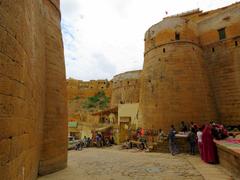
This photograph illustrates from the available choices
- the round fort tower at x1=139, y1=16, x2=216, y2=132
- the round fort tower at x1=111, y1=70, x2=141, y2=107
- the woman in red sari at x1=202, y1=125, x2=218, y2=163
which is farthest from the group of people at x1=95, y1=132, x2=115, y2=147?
the round fort tower at x1=111, y1=70, x2=141, y2=107

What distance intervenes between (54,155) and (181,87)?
1041 cm

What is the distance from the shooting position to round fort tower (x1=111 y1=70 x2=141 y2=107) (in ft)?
100

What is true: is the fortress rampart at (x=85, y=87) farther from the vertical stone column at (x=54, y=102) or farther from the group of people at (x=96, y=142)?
the vertical stone column at (x=54, y=102)

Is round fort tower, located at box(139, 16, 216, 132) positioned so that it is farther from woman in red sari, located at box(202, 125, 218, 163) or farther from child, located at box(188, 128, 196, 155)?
woman in red sari, located at box(202, 125, 218, 163)

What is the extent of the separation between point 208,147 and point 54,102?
580 cm

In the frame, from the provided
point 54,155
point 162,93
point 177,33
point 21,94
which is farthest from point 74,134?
point 21,94

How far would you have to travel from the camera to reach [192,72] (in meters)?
14.5

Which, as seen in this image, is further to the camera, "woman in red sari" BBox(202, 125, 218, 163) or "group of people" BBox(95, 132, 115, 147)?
"group of people" BBox(95, 132, 115, 147)

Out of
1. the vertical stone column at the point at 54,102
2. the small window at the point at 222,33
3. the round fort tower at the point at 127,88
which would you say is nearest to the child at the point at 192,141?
the vertical stone column at the point at 54,102

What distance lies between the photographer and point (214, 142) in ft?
23.9

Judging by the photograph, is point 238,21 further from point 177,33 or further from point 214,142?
point 214,142

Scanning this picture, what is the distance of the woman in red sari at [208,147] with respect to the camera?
720 cm

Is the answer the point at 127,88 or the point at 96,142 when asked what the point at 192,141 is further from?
the point at 127,88

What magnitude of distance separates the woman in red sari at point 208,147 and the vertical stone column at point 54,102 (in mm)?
5235
